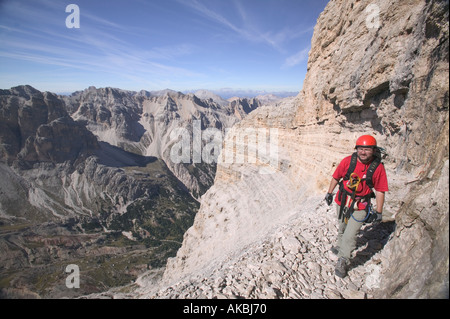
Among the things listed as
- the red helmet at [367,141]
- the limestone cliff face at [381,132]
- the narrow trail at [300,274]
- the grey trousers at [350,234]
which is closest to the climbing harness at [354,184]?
the grey trousers at [350,234]

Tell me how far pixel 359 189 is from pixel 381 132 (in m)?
8.56

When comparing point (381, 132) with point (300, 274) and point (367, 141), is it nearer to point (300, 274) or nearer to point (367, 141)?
point (367, 141)

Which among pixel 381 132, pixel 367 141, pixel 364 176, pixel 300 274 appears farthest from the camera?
pixel 381 132

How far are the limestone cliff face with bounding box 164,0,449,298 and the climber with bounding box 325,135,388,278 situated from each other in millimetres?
901

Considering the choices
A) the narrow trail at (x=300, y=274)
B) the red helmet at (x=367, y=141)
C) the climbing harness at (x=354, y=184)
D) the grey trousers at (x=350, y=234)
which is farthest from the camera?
the grey trousers at (x=350, y=234)

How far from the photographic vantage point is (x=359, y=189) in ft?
22.0

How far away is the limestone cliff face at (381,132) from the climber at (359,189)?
0.90 metres

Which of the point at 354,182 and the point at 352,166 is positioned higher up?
the point at 352,166

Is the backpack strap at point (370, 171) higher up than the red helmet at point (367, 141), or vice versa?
the red helmet at point (367, 141)

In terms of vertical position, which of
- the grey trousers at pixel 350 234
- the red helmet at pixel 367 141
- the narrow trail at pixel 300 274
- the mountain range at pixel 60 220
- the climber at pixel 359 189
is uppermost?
the red helmet at pixel 367 141

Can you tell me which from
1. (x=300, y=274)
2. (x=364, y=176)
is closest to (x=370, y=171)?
(x=364, y=176)

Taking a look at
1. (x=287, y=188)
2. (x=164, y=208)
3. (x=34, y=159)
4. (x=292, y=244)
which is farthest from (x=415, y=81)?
(x=34, y=159)

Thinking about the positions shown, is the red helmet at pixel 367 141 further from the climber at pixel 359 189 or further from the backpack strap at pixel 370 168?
the backpack strap at pixel 370 168

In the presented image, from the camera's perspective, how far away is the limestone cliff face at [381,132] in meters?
5.54
